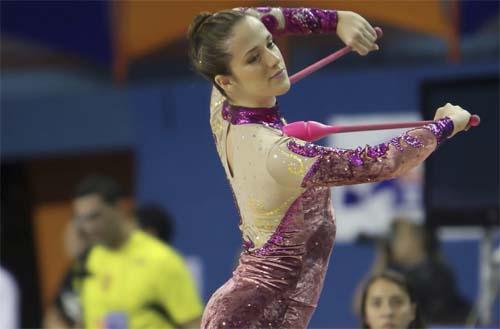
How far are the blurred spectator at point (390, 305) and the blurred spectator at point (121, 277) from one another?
1.12 meters

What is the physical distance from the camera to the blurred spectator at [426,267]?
16.9 ft

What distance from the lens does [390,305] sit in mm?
3855

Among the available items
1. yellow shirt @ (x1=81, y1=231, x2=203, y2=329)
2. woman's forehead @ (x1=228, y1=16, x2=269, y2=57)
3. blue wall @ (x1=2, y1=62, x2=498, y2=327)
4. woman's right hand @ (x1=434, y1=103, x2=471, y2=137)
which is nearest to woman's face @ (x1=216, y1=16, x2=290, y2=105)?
woman's forehead @ (x1=228, y1=16, x2=269, y2=57)

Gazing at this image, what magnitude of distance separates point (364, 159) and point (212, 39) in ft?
1.53

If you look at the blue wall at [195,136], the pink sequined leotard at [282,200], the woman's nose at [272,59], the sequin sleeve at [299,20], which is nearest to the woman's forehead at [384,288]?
the pink sequined leotard at [282,200]

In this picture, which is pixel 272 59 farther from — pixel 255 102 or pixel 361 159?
pixel 361 159

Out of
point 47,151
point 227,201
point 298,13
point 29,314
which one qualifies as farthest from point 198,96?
point 298,13

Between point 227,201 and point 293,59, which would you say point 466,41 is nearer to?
point 293,59

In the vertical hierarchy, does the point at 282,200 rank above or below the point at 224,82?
A: below

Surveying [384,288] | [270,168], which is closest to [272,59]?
[270,168]

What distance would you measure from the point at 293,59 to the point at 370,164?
3844 millimetres

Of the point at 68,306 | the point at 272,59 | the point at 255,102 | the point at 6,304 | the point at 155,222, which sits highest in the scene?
the point at 272,59

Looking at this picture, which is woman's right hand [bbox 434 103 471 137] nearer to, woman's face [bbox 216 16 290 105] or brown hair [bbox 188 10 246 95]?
woman's face [bbox 216 16 290 105]

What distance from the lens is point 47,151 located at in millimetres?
8211
